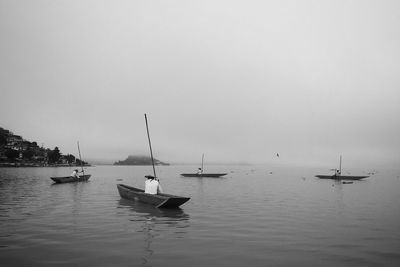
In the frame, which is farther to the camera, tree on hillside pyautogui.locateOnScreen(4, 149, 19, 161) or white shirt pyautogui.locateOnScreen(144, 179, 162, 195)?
tree on hillside pyautogui.locateOnScreen(4, 149, 19, 161)

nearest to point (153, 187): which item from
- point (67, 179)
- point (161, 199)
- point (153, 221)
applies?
point (161, 199)

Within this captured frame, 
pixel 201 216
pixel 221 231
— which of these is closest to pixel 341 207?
pixel 201 216

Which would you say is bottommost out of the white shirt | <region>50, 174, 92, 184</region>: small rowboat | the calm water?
<region>50, 174, 92, 184</region>: small rowboat

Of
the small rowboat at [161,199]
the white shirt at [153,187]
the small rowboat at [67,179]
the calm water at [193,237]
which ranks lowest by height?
the small rowboat at [67,179]

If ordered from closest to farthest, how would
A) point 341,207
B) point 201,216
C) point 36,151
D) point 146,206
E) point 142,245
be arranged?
point 142,245 < point 201,216 < point 146,206 < point 341,207 < point 36,151

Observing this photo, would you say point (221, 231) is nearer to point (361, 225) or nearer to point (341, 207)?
point (361, 225)

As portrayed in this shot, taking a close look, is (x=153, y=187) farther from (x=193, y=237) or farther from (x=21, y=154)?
(x=21, y=154)

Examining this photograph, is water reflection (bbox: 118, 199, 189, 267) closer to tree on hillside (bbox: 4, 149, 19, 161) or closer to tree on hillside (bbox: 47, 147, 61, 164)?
tree on hillside (bbox: 4, 149, 19, 161)

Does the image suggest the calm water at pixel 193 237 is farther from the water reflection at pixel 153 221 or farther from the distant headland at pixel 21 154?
the distant headland at pixel 21 154

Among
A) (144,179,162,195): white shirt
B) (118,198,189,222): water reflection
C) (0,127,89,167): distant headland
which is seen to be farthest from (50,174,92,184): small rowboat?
(0,127,89,167): distant headland

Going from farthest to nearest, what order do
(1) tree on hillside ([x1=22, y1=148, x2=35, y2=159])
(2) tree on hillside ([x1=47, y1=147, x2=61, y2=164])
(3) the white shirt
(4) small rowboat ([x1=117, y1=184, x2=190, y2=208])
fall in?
(2) tree on hillside ([x1=47, y1=147, x2=61, y2=164]) → (1) tree on hillside ([x1=22, y1=148, x2=35, y2=159]) → (3) the white shirt → (4) small rowboat ([x1=117, y1=184, x2=190, y2=208])

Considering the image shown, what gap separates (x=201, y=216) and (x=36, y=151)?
208991mm

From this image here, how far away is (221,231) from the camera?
1467cm

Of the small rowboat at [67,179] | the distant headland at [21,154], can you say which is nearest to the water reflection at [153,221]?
the small rowboat at [67,179]
